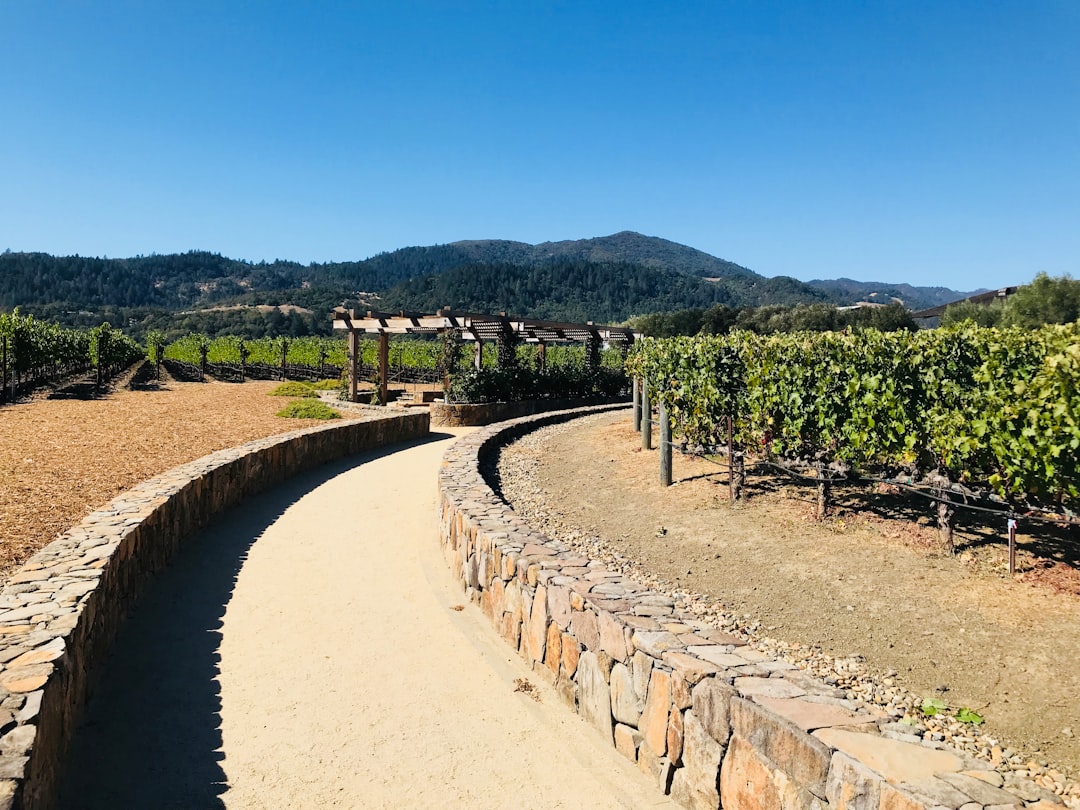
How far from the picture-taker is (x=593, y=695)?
3.83 metres

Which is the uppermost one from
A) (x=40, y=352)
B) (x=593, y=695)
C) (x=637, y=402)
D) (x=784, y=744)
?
(x=40, y=352)

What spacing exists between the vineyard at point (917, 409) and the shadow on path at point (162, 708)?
5974 millimetres

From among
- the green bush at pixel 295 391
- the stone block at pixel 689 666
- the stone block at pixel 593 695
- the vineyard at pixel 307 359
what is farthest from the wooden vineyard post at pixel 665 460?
the vineyard at pixel 307 359

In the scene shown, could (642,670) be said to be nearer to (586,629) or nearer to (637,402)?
(586,629)

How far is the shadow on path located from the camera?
315 centimetres

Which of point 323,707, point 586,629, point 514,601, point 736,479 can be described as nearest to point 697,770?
point 586,629

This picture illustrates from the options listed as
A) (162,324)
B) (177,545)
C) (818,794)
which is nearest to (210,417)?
(177,545)

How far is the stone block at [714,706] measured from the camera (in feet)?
9.42

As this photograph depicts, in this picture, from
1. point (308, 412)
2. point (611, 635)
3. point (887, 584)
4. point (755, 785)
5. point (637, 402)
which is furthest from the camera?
point (308, 412)

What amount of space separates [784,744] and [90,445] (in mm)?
11540

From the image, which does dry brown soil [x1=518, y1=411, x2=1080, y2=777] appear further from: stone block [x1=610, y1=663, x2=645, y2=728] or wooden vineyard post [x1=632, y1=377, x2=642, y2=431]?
wooden vineyard post [x1=632, y1=377, x2=642, y2=431]

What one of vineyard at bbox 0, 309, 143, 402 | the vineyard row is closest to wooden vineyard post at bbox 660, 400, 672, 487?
the vineyard row

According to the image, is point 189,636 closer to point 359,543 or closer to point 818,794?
point 359,543

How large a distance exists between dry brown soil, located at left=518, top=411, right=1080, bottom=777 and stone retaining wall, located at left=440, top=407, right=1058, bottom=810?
1457 millimetres
